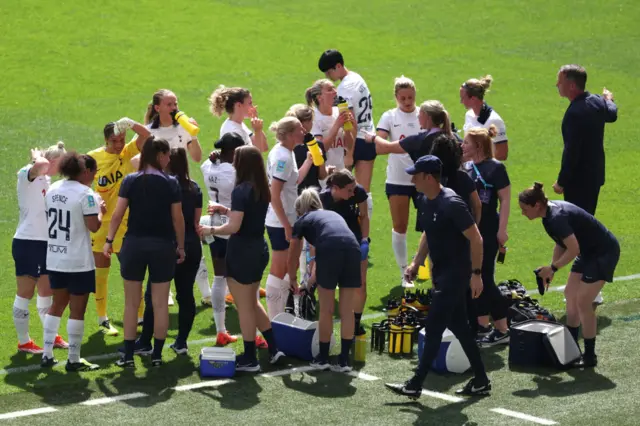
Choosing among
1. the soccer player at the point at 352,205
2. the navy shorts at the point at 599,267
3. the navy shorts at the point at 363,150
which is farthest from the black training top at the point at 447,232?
the navy shorts at the point at 363,150

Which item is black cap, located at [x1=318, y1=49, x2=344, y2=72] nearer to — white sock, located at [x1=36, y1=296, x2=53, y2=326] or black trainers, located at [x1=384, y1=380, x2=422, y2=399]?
white sock, located at [x1=36, y1=296, x2=53, y2=326]

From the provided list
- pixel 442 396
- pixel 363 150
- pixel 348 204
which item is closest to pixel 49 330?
pixel 348 204

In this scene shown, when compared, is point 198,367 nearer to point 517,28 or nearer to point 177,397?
point 177,397

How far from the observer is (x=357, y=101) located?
A: 1382 centimetres

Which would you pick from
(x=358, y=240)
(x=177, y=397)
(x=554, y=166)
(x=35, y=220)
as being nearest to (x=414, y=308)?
(x=358, y=240)

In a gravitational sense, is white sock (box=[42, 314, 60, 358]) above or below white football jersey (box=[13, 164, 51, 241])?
below

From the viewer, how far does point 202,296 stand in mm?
12883

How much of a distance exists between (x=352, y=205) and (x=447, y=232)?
5.37 ft

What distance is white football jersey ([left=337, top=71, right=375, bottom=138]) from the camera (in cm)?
1380

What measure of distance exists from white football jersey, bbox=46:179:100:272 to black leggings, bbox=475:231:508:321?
370 centimetres

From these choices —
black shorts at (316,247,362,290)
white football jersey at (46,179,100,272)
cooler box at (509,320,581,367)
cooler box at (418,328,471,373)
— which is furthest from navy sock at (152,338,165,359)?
cooler box at (509,320,581,367)

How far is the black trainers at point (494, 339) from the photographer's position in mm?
11305

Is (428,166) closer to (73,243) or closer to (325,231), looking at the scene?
(325,231)

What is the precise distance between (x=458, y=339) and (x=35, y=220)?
4.14 metres
